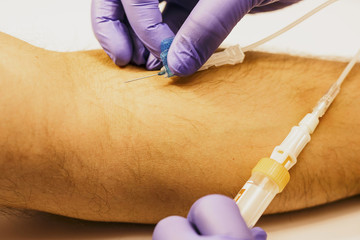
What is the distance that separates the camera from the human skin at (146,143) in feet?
2.77

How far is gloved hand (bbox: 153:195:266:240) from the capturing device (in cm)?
56

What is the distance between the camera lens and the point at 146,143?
2.85 feet

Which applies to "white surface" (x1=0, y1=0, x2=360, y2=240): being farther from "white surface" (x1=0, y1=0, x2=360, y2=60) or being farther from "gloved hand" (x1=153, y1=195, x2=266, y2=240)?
"gloved hand" (x1=153, y1=195, x2=266, y2=240)

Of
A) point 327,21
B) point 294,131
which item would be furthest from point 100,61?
point 327,21

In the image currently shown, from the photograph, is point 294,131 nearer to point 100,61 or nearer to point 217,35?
point 217,35

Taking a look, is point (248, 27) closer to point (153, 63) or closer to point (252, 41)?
point (252, 41)

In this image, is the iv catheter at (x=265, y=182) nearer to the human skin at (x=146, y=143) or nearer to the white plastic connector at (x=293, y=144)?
the white plastic connector at (x=293, y=144)

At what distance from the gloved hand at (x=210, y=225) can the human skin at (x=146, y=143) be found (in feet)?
0.86

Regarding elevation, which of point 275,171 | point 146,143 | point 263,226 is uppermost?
point 275,171

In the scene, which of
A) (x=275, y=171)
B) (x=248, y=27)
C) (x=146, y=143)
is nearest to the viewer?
(x=275, y=171)

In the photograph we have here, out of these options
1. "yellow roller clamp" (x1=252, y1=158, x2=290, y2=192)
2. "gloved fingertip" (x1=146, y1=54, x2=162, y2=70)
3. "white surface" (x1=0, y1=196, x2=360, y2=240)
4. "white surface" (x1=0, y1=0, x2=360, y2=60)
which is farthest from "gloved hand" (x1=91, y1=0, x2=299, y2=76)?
"white surface" (x1=0, y1=196, x2=360, y2=240)

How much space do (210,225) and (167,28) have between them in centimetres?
74

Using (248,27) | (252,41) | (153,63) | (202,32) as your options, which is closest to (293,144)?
(202,32)

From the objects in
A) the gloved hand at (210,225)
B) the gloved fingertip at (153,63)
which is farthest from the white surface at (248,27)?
the gloved hand at (210,225)
